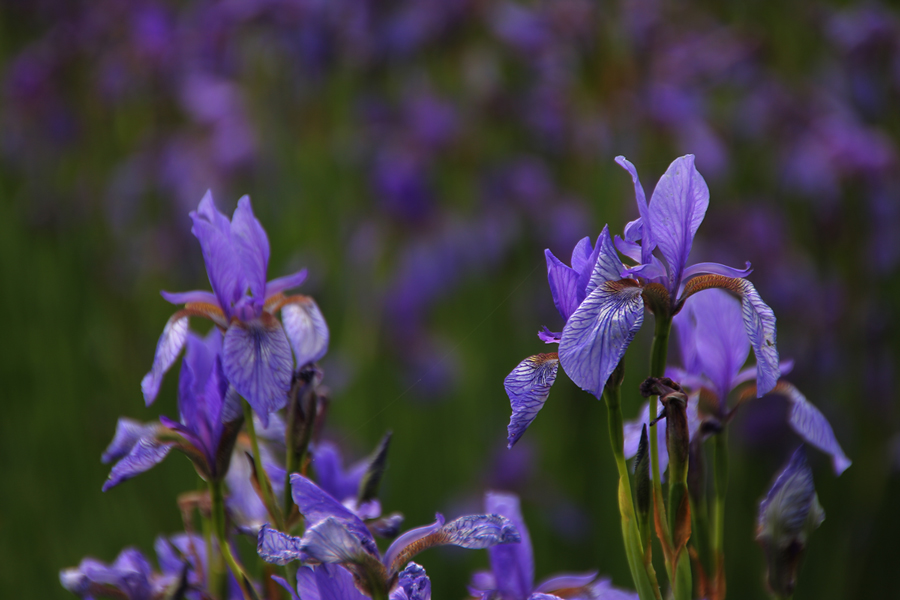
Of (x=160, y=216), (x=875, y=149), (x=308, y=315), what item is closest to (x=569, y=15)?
(x=875, y=149)

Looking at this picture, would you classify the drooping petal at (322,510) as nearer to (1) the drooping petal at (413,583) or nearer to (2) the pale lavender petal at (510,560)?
(1) the drooping petal at (413,583)

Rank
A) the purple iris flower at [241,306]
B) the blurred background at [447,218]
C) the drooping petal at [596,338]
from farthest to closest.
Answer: the blurred background at [447,218], the purple iris flower at [241,306], the drooping petal at [596,338]

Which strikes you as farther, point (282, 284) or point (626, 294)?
point (282, 284)

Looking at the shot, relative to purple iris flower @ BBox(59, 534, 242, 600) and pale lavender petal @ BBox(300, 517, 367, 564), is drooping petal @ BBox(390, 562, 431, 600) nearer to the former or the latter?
pale lavender petal @ BBox(300, 517, 367, 564)

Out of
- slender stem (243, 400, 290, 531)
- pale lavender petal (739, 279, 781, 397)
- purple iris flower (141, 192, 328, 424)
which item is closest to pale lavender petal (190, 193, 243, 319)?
purple iris flower (141, 192, 328, 424)

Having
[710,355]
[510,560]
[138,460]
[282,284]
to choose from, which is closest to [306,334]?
[282,284]

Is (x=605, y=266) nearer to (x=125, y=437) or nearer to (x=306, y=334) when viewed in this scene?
(x=306, y=334)

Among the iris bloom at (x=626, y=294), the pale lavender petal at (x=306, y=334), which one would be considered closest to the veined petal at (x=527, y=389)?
the iris bloom at (x=626, y=294)
